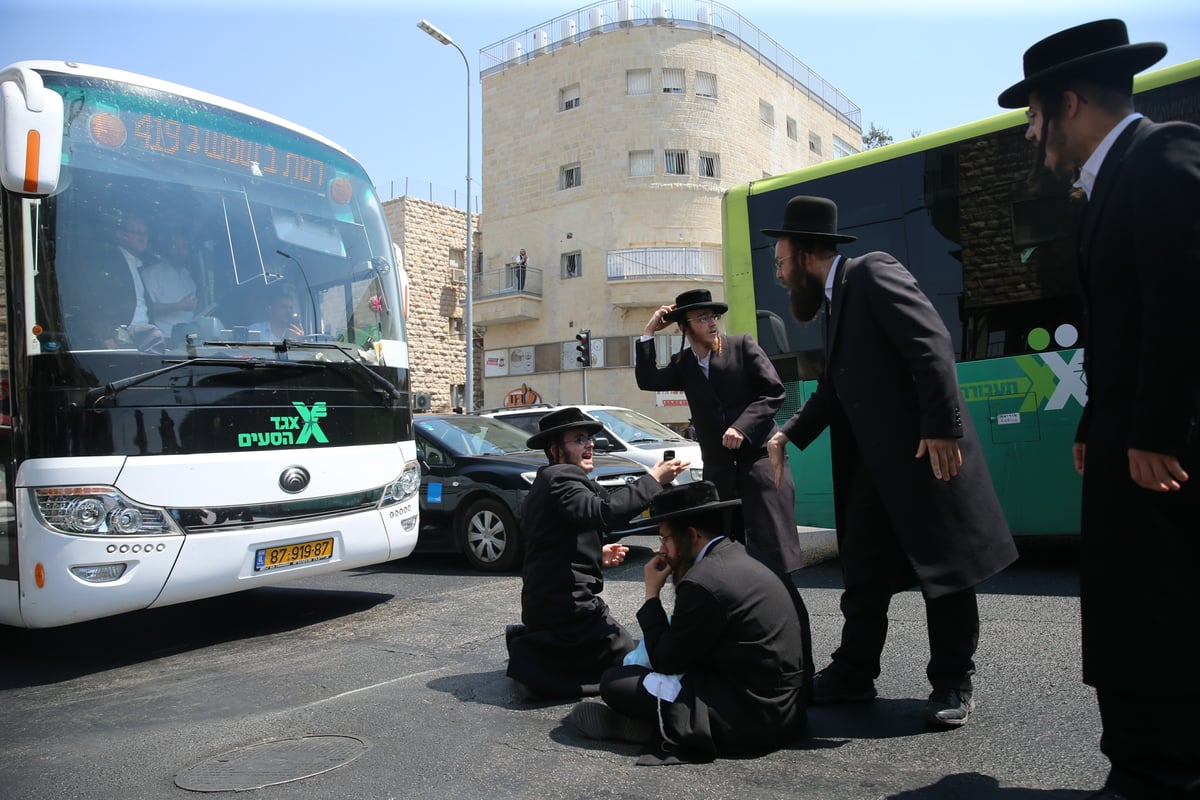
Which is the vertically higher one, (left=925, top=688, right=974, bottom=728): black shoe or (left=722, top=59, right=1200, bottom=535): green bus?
(left=722, top=59, right=1200, bottom=535): green bus

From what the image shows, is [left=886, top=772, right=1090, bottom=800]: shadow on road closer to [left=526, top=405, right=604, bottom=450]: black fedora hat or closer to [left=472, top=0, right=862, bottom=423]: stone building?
[left=526, top=405, right=604, bottom=450]: black fedora hat

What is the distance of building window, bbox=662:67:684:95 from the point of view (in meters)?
35.8

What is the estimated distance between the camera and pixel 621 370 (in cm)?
3466

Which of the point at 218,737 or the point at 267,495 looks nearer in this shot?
the point at 218,737

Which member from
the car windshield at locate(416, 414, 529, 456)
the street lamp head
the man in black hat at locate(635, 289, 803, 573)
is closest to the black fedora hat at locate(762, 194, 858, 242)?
the man in black hat at locate(635, 289, 803, 573)

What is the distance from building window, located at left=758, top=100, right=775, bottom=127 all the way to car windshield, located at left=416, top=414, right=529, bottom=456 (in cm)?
3099

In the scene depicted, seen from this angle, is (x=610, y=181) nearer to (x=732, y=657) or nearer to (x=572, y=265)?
(x=572, y=265)

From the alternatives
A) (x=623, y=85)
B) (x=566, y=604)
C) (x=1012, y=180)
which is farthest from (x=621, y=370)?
(x=566, y=604)

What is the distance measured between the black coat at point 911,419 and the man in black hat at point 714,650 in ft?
1.86

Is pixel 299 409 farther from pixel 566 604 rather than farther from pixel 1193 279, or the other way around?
pixel 1193 279

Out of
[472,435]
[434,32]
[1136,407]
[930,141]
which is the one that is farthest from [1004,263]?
[434,32]

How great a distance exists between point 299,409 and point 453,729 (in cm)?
282

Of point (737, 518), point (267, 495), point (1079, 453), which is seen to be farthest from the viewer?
point (267, 495)

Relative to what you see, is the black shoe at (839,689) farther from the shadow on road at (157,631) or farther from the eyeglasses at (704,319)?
the shadow on road at (157,631)
